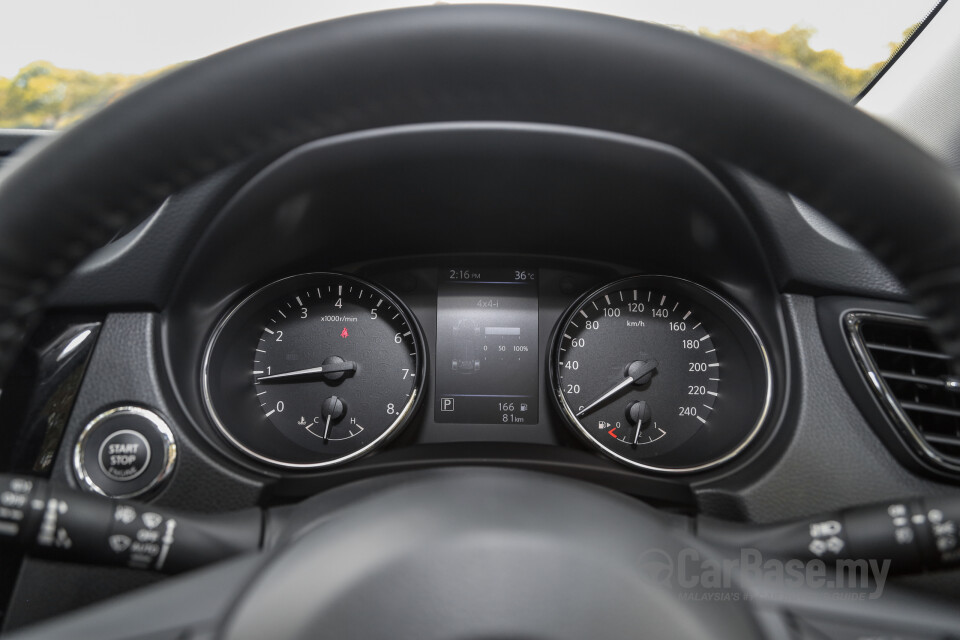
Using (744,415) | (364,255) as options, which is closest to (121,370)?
(364,255)

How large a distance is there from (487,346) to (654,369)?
1.49ft

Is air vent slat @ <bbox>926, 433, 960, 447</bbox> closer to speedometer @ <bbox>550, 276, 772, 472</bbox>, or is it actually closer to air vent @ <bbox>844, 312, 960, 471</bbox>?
air vent @ <bbox>844, 312, 960, 471</bbox>

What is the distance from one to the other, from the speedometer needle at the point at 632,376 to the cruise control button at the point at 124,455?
1.07 m

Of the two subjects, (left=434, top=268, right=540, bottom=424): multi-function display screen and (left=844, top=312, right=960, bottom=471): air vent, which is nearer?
(left=844, top=312, right=960, bottom=471): air vent

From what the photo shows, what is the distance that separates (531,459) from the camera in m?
1.79

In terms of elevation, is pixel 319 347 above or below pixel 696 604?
above

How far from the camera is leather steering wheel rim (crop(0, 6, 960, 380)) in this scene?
684mm

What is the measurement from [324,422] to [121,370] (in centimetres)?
61

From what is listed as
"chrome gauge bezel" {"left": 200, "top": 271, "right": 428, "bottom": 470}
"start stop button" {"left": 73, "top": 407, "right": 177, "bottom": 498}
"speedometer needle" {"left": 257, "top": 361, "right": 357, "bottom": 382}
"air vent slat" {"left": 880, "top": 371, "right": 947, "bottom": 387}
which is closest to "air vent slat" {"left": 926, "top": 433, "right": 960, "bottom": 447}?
"air vent slat" {"left": 880, "top": 371, "right": 947, "bottom": 387}

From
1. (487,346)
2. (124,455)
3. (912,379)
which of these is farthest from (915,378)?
(124,455)

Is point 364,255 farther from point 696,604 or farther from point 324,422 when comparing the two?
point 696,604

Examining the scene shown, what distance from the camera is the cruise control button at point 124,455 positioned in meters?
1.51

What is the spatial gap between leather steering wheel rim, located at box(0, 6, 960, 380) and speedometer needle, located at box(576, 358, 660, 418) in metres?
1.35

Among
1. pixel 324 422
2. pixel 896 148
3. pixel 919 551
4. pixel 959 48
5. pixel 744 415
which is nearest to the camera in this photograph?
pixel 896 148
